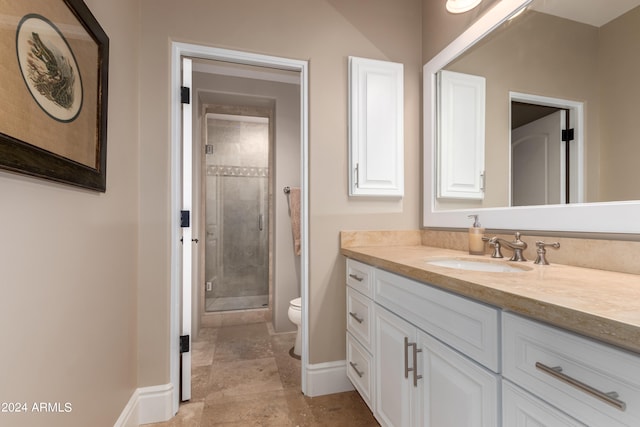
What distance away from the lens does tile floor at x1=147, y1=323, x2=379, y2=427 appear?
1.46 meters

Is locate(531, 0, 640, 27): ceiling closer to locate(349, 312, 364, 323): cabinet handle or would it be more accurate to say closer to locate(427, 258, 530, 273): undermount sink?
locate(427, 258, 530, 273): undermount sink

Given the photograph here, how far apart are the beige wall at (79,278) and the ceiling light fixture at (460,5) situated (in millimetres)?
1685

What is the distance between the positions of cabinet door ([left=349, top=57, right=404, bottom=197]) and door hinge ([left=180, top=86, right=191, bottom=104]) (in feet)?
3.10

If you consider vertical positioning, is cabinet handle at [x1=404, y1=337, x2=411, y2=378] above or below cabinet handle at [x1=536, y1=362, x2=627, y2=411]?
below

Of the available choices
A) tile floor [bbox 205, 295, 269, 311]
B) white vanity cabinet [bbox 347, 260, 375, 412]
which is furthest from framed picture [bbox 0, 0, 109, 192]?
tile floor [bbox 205, 295, 269, 311]

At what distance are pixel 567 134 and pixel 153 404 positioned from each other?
2265 millimetres

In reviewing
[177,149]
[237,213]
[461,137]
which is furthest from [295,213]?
[461,137]

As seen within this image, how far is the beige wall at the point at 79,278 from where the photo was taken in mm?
687

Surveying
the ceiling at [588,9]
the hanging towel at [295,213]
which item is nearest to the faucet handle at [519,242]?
the ceiling at [588,9]

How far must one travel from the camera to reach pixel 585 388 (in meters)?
0.50

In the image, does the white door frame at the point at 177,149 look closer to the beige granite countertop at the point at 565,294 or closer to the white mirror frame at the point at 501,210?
the white mirror frame at the point at 501,210

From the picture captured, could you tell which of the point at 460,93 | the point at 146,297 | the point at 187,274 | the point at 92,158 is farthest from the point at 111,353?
the point at 460,93

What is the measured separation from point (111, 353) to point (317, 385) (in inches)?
42.4

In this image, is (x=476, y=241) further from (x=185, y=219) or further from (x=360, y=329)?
(x=185, y=219)
